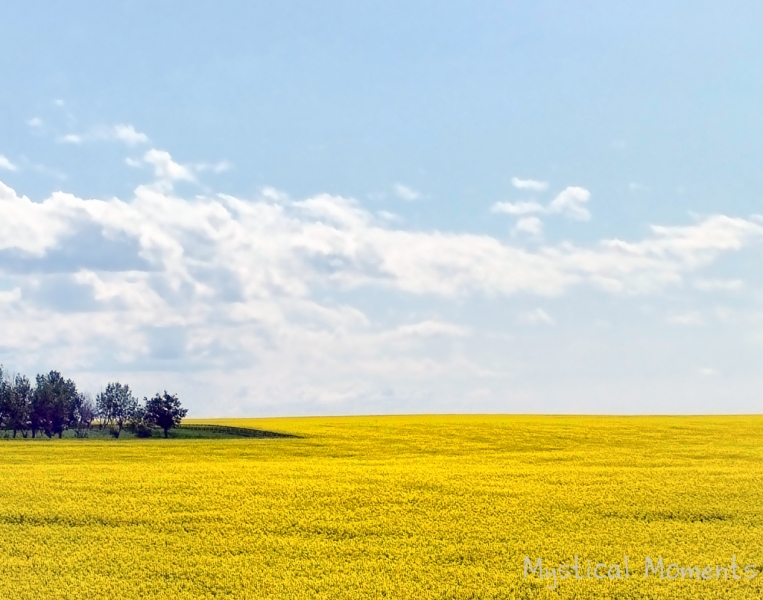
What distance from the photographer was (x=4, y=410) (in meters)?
73.5

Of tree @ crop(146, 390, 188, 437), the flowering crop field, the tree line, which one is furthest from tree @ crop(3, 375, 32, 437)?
the flowering crop field

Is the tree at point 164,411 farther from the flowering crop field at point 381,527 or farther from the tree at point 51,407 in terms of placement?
the flowering crop field at point 381,527

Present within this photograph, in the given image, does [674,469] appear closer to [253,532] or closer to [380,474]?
[380,474]

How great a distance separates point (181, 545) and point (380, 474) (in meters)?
9.63

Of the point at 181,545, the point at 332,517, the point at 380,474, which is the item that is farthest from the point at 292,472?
the point at 181,545

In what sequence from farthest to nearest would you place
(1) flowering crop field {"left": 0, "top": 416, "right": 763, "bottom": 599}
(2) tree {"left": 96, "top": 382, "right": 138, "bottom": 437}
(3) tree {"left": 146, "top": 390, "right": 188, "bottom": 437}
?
(2) tree {"left": 96, "top": 382, "right": 138, "bottom": 437}
(3) tree {"left": 146, "top": 390, "right": 188, "bottom": 437}
(1) flowering crop field {"left": 0, "top": 416, "right": 763, "bottom": 599}

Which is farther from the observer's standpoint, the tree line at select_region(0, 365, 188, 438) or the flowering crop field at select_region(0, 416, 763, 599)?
the tree line at select_region(0, 365, 188, 438)

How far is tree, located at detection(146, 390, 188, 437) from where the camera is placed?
64.1m

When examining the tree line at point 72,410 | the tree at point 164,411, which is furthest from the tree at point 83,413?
the tree at point 164,411

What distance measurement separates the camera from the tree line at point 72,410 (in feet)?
211

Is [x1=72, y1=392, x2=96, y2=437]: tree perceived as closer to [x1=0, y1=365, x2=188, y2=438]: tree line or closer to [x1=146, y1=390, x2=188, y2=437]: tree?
[x1=0, y1=365, x2=188, y2=438]: tree line

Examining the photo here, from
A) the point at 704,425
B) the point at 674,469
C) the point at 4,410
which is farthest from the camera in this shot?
the point at 4,410

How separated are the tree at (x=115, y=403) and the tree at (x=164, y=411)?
14.1m

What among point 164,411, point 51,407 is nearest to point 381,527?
point 164,411
